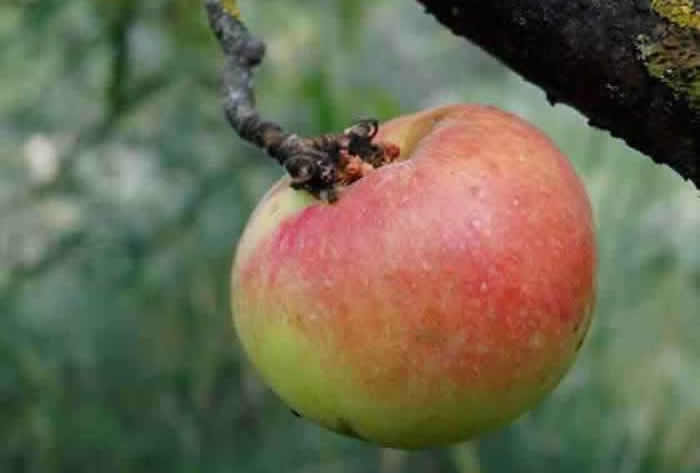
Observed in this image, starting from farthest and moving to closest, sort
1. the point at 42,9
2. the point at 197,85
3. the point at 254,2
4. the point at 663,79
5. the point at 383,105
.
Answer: the point at 254,2
the point at 197,85
the point at 42,9
the point at 383,105
the point at 663,79

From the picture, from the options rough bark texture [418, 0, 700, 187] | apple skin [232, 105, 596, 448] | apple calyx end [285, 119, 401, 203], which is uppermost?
rough bark texture [418, 0, 700, 187]

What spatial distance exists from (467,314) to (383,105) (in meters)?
1.20

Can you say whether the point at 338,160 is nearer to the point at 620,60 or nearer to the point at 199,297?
the point at 620,60

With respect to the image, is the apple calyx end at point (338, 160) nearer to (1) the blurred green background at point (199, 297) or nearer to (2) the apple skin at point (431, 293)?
(2) the apple skin at point (431, 293)

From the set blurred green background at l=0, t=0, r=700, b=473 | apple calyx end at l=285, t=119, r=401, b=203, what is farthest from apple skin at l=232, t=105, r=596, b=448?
blurred green background at l=0, t=0, r=700, b=473

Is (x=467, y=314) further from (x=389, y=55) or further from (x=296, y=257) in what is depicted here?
(x=389, y=55)

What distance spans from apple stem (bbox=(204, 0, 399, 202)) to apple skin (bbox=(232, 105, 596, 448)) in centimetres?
3

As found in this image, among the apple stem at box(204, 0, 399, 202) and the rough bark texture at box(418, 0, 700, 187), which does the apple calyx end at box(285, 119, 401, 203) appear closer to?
the apple stem at box(204, 0, 399, 202)

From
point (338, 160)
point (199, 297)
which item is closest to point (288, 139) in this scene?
point (338, 160)

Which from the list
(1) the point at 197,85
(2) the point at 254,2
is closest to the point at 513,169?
(1) the point at 197,85

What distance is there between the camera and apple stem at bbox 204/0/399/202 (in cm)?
102

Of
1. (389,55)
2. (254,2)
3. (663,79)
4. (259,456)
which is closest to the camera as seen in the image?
(663,79)

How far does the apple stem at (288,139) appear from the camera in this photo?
40.1 inches

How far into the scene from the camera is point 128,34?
2.31 m
